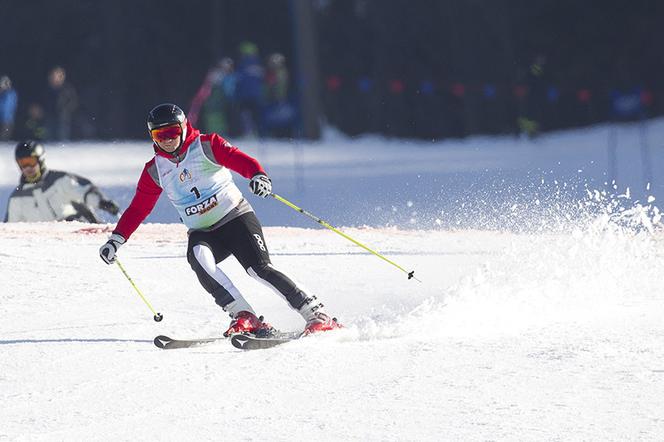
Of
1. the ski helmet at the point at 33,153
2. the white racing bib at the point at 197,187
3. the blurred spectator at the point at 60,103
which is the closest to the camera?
the white racing bib at the point at 197,187

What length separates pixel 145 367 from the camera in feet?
21.5

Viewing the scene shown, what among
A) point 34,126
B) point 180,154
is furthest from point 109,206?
point 34,126

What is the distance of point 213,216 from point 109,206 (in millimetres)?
4410

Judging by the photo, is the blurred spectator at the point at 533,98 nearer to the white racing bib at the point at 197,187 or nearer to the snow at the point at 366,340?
the snow at the point at 366,340

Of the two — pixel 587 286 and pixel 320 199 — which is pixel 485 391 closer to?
pixel 587 286

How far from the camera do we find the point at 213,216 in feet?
23.3

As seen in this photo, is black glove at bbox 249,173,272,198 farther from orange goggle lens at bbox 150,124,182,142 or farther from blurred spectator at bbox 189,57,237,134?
blurred spectator at bbox 189,57,237,134

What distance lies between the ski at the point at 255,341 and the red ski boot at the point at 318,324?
2.8 inches

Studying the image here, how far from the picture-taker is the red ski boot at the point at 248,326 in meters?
6.95

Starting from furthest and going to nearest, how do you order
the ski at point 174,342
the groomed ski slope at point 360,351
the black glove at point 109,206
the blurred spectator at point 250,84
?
the blurred spectator at point 250,84 < the black glove at point 109,206 < the ski at point 174,342 < the groomed ski slope at point 360,351

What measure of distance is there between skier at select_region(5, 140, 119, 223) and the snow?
0.96 feet

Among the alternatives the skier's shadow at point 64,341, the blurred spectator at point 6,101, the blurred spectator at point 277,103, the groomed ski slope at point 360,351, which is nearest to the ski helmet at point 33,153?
the groomed ski slope at point 360,351

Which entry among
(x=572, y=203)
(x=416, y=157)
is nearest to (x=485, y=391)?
(x=572, y=203)

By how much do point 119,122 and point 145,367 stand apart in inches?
921
